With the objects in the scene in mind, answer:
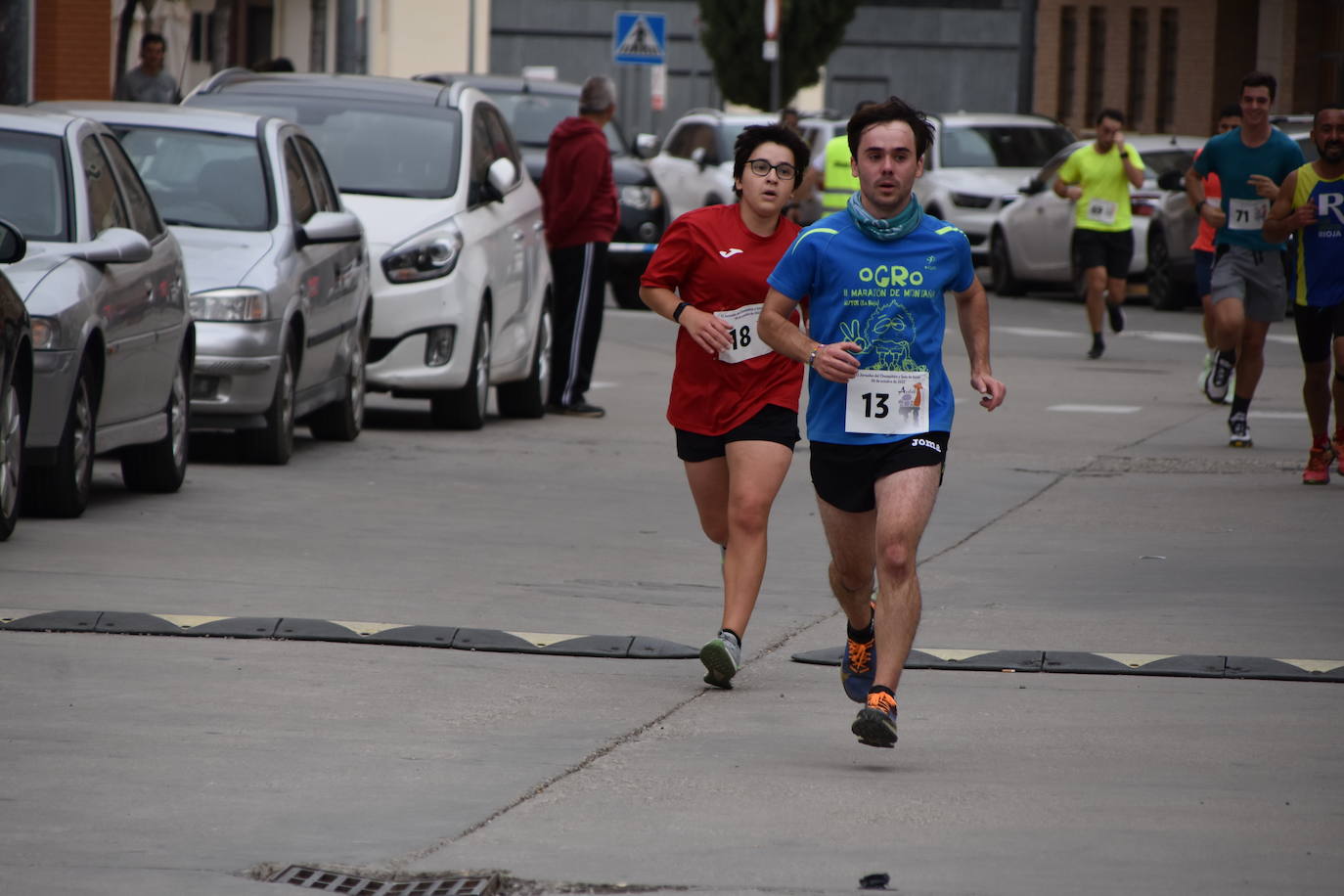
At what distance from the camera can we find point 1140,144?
28.7 meters

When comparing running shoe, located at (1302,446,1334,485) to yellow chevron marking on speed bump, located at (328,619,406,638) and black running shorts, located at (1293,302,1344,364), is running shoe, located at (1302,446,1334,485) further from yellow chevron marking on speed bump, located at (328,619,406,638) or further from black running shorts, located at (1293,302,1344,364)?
yellow chevron marking on speed bump, located at (328,619,406,638)

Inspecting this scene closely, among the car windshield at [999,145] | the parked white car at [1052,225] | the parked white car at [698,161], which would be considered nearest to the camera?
the parked white car at [1052,225]

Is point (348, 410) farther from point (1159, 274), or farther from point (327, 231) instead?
point (1159, 274)

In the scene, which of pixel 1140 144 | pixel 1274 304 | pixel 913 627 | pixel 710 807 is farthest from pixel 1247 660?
pixel 1140 144

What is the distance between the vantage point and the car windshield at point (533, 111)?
82.7 ft

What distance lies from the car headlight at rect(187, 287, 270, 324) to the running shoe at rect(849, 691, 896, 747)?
262 inches

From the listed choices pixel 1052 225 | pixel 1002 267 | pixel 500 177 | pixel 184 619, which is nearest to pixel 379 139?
pixel 500 177

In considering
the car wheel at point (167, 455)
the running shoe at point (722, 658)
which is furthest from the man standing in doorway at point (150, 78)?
the running shoe at point (722, 658)

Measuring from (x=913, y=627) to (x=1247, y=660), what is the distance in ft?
5.74

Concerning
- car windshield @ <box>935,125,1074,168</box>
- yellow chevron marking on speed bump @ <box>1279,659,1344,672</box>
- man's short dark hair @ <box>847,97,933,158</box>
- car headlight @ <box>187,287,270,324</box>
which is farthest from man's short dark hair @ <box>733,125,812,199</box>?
car windshield @ <box>935,125,1074,168</box>

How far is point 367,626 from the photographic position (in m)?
8.72

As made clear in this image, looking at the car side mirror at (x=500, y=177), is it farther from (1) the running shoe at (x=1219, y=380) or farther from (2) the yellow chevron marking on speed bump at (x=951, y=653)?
(2) the yellow chevron marking on speed bump at (x=951, y=653)

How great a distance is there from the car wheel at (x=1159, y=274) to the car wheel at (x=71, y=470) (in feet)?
57.9

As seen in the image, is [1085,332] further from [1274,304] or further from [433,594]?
[433,594]
